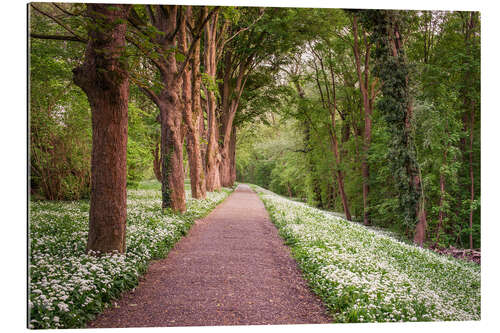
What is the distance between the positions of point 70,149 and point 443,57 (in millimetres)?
10990

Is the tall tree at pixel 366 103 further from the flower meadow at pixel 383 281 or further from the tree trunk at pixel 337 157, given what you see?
the flower meadow at pixel 383 281

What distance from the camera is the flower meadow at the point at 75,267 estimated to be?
3.26 meters

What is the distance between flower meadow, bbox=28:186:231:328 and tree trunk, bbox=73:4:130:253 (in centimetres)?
47

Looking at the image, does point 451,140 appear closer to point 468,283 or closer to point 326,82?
point 468,283

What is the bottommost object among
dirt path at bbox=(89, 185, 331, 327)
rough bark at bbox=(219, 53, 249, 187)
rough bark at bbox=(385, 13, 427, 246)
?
dirt path at bbox=(89, 185, 331, 327)

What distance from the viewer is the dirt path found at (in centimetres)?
389

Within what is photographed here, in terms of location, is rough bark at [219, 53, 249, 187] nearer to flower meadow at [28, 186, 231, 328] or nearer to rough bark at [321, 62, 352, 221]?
rough bark at [321, 62, 352, 221]

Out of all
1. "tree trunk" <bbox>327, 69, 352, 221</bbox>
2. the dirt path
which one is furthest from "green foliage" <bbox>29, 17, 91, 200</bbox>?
"tree trunk" <bbox>327, 69, 352, 221</bbox>

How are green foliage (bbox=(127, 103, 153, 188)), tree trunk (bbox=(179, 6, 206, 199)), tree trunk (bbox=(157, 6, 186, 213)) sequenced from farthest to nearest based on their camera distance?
green foliage (bbox=(127, 103, 153, 188)) < tree trunk (bbox=(179, 6, 206, 199)) < tree trunk (bbox=(157, 6, 186, 213))

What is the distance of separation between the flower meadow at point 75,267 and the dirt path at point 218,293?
229 mm

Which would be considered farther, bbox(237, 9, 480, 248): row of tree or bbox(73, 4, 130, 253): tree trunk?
bbox(237, 9, 480, 248): row of tree

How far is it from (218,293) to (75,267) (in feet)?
6.21

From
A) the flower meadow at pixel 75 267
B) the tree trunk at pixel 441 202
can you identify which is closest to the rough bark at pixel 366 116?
the tree trunk at pixel 441 202

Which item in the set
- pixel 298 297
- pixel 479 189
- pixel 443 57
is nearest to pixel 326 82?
pixel 443 57
